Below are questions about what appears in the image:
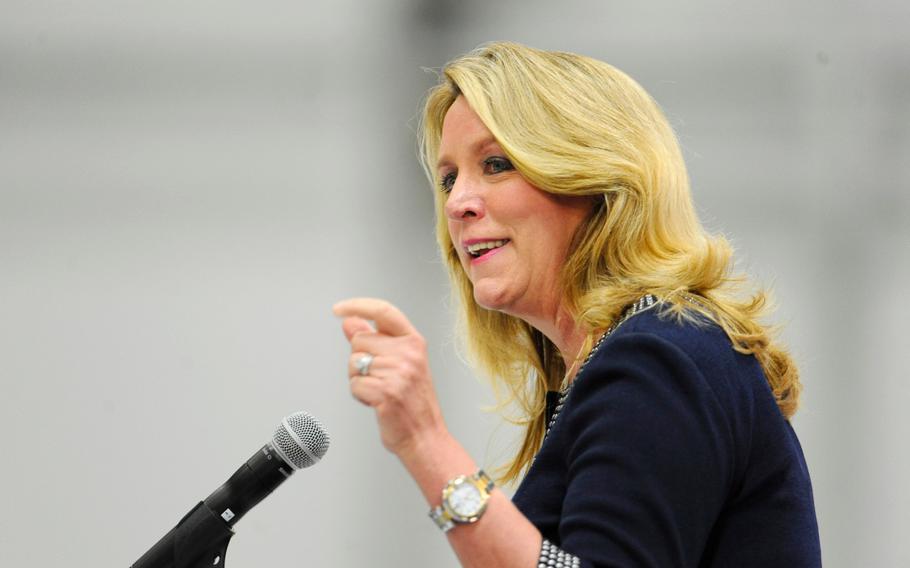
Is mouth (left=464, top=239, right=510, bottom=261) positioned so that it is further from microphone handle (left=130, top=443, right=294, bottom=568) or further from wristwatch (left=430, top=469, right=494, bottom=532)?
wristwatch (left=430, top=469, right=494, bottom=532)

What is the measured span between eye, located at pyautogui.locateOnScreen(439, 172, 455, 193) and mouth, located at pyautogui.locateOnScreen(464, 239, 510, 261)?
0.53ft

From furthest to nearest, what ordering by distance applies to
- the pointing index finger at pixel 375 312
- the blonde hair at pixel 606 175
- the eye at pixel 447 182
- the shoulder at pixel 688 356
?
the eye at pixel 447 182 → the blonde hair at pixel 606 175 → the shoulder at pixel 688 356 → the pointing index finger at pixel 375 312

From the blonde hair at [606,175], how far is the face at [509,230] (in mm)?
22

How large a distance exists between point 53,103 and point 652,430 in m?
2.18

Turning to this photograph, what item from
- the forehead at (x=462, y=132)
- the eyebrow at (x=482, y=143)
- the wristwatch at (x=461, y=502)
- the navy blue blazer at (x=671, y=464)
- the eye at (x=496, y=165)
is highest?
the forehead at (x=462, y=132)

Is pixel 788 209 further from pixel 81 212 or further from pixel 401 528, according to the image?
pixel 81 212

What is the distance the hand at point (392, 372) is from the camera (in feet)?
3.36

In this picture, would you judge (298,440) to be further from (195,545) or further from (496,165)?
(496,165)

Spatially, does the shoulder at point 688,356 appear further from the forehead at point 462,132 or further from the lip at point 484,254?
the forehead at point 462,132

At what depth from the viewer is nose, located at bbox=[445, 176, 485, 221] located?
1513 millimetres

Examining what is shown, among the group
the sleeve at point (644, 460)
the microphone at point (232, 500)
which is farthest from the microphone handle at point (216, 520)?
the sleeve at point (644, 460)

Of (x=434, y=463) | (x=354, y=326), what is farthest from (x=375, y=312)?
(x=434, y=463)

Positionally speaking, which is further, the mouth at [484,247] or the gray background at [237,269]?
the gray background at [237,269]

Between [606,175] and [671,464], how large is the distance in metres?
0.53
